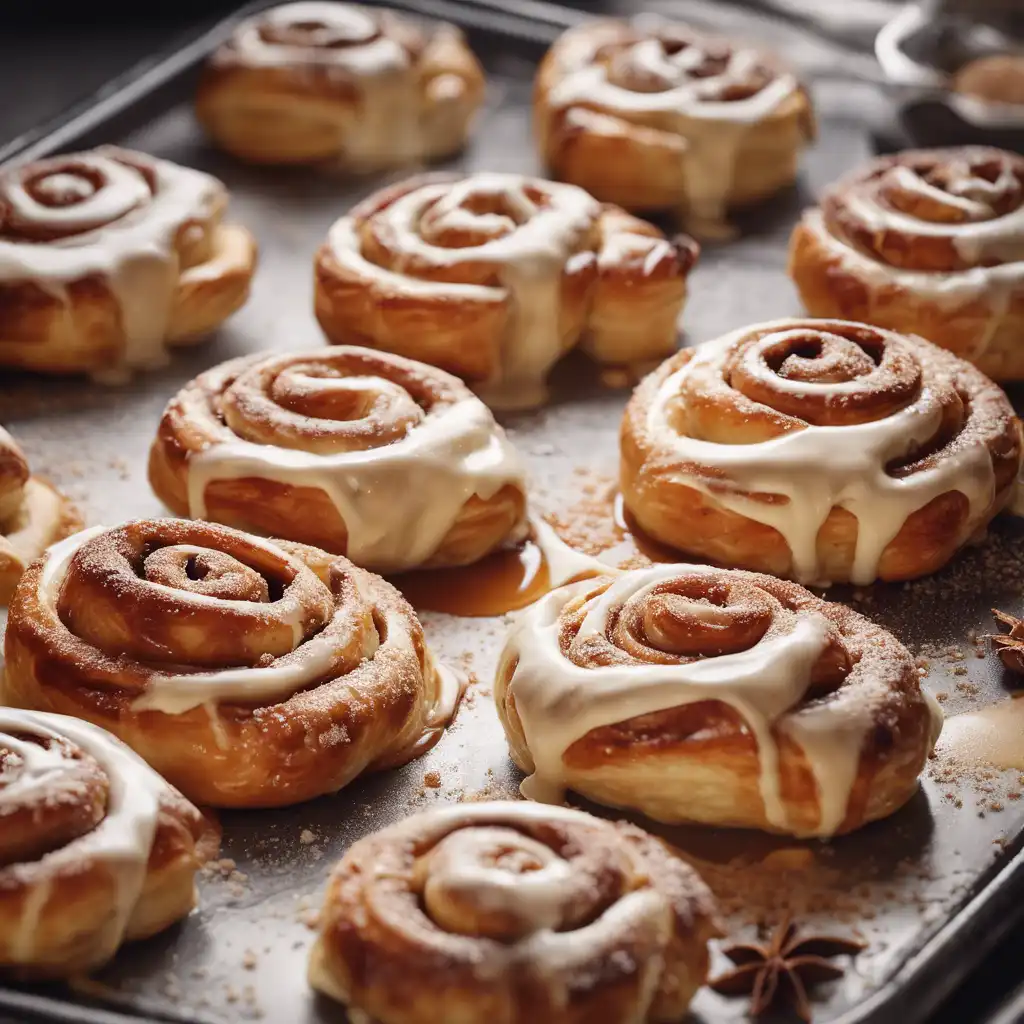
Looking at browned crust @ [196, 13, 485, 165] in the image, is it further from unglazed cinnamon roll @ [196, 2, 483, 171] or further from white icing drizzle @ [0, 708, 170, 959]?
white icing drizzle @ [0, 708, 170, 959]

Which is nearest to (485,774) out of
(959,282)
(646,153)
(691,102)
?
(959,282)

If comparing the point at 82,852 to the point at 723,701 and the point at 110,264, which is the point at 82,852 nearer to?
the point at 723,701

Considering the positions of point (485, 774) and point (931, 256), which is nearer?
point (485, 774)

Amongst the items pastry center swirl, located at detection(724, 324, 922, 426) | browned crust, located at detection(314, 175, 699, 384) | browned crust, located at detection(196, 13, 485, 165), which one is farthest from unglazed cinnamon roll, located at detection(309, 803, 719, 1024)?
browned crust, located at detection(196, 13, 485, 165)

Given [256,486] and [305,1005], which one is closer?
[305,1005]

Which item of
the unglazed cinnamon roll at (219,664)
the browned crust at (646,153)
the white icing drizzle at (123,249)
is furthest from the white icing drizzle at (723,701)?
the browned crust at (646,153)

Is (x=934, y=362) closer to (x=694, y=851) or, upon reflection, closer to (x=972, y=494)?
(x=972, y=494)

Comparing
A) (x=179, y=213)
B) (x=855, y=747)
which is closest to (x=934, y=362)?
(x=855, y=747)
